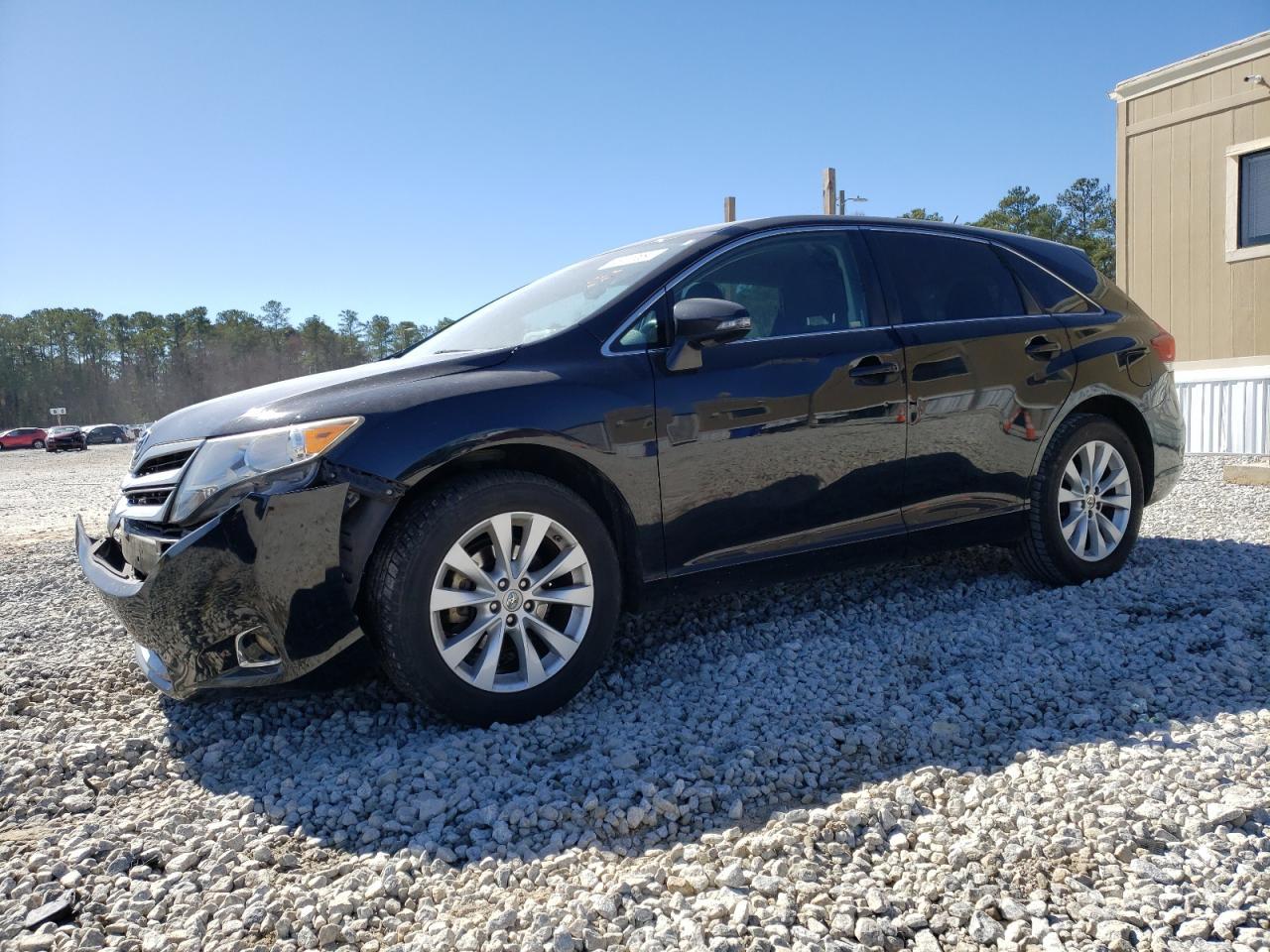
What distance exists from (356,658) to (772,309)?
2.10 meters

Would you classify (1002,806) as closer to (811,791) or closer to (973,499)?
(811,791)

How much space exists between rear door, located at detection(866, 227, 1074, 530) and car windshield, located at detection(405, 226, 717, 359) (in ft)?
3.41

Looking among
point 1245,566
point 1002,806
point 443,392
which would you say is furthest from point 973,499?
point 443,392

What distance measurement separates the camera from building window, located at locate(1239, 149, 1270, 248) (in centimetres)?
1066

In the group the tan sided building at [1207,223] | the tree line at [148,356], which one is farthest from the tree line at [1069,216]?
the tree line at [148,356]

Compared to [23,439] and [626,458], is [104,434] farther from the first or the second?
[626,458]

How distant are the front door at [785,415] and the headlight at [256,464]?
1.17m

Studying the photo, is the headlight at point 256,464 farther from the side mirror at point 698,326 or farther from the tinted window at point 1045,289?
the tinted window at point 1045,289

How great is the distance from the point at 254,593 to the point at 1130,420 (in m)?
4.24

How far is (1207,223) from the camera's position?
11.2 m

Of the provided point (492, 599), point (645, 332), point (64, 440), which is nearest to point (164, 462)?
point (492, 599)

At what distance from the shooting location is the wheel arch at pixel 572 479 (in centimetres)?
302

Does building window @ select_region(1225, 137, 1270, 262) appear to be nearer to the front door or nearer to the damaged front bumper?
the front door

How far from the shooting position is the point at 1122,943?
69.9 inches
